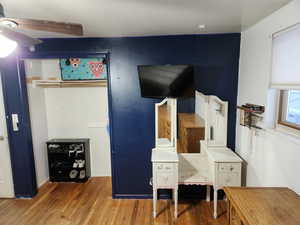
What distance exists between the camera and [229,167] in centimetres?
223

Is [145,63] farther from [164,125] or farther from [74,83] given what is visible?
[74,83]

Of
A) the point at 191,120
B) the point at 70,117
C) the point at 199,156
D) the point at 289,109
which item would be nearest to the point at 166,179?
the point at 199,156

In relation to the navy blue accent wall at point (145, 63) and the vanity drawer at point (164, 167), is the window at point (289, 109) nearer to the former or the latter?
the navy blue accent wall at point (145, 63)

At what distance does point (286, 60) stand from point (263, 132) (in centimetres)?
75

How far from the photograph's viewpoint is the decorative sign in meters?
3.16

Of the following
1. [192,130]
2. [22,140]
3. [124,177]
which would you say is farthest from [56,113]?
[192,130]

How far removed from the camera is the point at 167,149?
8.49 feet

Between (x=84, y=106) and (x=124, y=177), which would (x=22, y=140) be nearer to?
(x=84, y=106)

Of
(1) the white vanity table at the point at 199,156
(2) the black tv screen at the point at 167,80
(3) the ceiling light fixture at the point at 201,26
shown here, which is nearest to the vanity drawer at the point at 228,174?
(1) the white vanity table at the point at 199,156

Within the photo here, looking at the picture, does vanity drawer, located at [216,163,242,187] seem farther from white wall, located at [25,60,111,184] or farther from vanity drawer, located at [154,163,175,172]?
white wall, located at [25,60,111,184]

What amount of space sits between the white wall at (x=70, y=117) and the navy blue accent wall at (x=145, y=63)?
2.56 feet

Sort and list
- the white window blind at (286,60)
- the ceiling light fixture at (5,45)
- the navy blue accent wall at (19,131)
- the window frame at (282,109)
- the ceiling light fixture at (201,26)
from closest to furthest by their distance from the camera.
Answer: the ceiling light fixture at (5,45), the white window blind at (286,60), the window frame at (282,109), the ceiling light fixture at (201,26), the navy blue accent wall at (19,131)

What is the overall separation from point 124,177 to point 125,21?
203 centimetres

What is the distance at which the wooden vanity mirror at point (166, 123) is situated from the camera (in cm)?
251
